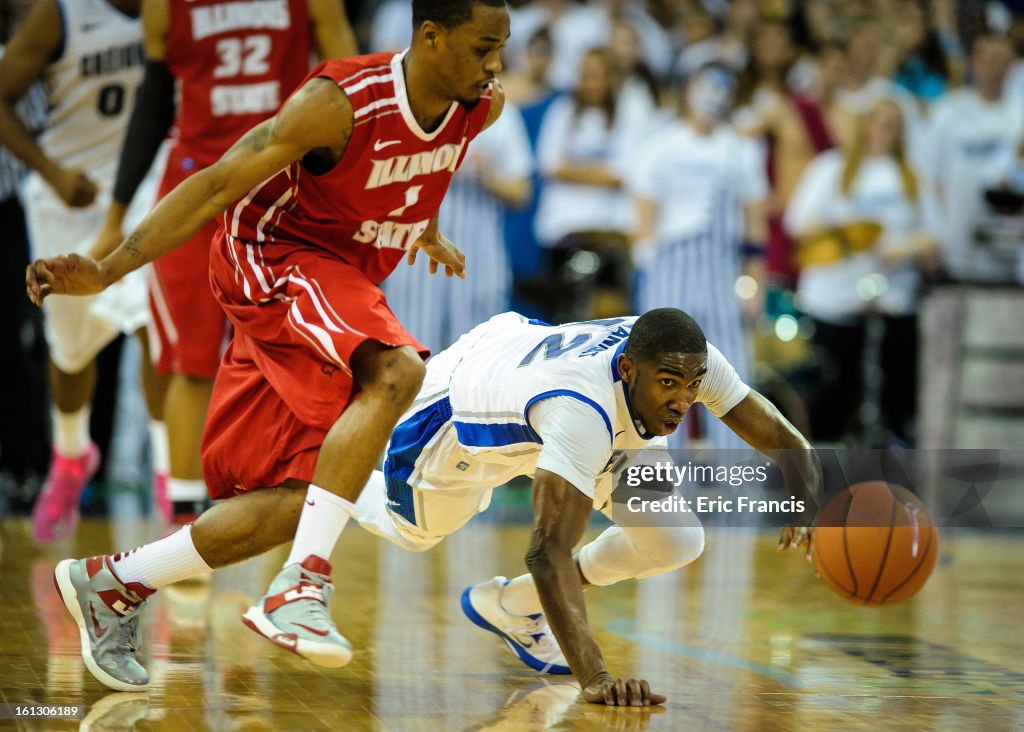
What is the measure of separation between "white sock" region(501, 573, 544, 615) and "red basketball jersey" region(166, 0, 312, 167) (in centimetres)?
226

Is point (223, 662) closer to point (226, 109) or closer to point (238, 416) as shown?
point (238, 416)

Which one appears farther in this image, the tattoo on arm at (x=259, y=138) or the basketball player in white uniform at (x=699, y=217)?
the basketball player in white uniform at (x=699, y=217)

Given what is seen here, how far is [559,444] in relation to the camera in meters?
3.90

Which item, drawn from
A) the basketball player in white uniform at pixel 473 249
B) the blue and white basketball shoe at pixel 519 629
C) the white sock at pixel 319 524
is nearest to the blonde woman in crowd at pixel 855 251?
the basketball player in white uniform at pixel 473 249

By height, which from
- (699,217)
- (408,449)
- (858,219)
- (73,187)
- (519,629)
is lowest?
(519,629)

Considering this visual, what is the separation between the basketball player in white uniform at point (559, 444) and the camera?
152 inches

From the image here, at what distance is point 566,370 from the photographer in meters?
4.16

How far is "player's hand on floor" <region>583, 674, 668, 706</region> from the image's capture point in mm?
3850

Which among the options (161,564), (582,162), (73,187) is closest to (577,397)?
(161,564)

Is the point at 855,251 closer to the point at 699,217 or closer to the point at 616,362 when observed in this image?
the point at 699,217

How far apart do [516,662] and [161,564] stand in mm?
1170

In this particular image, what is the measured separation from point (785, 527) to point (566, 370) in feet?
2.63

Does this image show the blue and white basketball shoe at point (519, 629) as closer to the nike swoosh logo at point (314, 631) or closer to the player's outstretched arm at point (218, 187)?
the nike swoosh logo at point (314, 631)

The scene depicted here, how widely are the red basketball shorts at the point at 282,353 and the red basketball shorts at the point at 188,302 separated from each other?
154 cm
